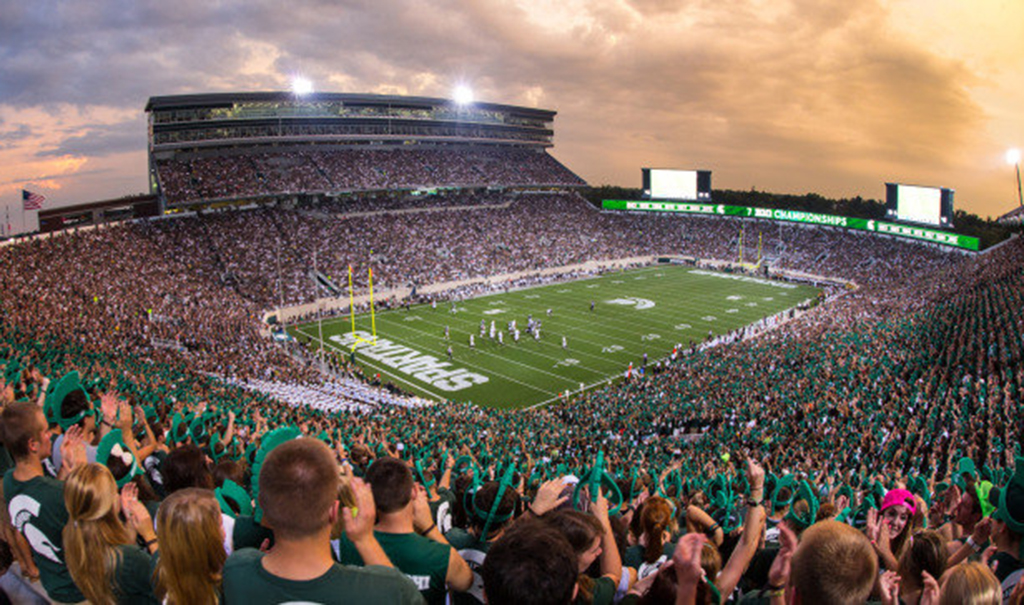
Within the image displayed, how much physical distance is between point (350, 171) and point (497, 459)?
52.0 m

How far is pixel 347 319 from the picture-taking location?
38.2m

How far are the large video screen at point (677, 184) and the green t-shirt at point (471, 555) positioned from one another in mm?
70391

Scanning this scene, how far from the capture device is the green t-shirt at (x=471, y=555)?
3064 millimetres

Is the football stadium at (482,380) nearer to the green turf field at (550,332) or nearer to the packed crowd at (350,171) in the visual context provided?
the green turf field at (550,332)

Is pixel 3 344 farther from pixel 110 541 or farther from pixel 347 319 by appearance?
pixel 347 319

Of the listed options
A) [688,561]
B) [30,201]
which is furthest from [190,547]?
[30,201]

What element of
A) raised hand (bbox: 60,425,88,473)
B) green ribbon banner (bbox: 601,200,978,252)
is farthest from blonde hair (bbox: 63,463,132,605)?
green ribbon banner (bbox: 601,200,978,252)

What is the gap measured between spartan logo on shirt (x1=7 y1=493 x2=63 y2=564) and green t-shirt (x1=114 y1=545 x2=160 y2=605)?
0.67 m

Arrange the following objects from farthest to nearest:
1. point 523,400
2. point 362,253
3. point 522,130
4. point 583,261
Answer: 1. point 522,130
2. point 583,261
3. point 362,253
4. point 523,400

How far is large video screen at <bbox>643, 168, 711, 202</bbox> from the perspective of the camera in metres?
69.1

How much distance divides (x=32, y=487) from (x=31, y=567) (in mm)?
823

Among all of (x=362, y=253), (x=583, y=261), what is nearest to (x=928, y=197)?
(x=583, y=261)

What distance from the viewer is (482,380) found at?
27.0 m

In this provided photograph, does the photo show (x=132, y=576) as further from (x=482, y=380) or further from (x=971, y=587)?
(x=482, y=380)
